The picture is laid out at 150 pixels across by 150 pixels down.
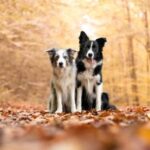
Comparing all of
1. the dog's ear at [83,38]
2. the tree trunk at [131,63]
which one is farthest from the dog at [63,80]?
the tree trunk at [131,63]

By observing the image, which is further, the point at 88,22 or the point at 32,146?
the point at 88,22

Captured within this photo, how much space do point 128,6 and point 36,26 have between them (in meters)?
4.53

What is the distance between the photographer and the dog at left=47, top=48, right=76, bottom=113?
10031 millimetres

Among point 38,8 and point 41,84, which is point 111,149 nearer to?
point 38,8

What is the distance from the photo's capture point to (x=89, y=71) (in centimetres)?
1050

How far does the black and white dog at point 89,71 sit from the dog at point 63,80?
0.19m

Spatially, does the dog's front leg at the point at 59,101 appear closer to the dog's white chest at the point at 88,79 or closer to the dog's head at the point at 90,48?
the dog's white chest at the point at 88,79

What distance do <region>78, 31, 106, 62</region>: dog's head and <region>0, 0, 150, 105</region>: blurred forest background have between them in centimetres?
1545

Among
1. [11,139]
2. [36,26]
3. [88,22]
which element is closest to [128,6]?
[88,22]

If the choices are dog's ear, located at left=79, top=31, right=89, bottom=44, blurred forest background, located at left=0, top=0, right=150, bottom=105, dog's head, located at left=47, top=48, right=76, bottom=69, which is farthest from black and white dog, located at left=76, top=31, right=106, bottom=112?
blurred forest background, located at left=0, top=0, right=150, bottom=105

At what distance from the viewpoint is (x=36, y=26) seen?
27344mm

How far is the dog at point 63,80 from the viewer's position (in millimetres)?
10031

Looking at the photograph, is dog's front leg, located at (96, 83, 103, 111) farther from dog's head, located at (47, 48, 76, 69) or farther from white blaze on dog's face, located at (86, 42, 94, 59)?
dog's head, located at (47, 48, 76, 69)

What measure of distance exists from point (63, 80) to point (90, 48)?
2.47ft
